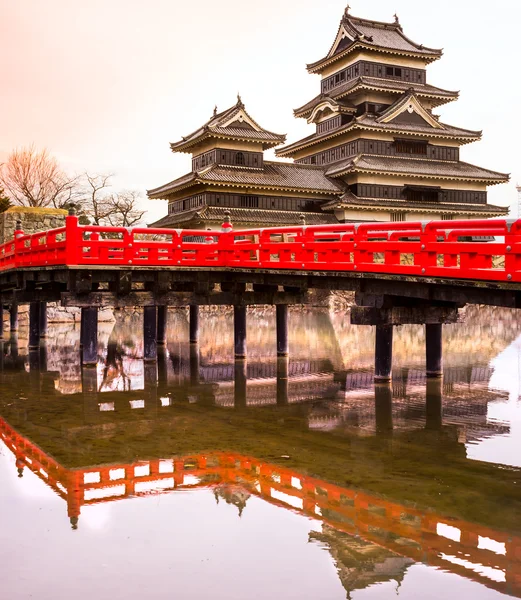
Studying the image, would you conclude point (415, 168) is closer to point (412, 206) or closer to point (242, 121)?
point (412, 206)

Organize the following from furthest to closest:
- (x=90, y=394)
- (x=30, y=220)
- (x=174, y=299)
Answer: (x=30, y=220) < (x=174, y=299) < (x=90, y=394)

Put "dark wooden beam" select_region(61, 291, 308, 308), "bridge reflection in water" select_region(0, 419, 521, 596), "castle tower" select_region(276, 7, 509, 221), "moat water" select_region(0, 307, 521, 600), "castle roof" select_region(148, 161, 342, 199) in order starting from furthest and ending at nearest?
"castle tower" select_region(276, 7, 509, 221), "castle roof" select_region(148, 161, 342, 199), "dark wooden beam" select_region(61, 291, 308, 308), "bridge reflection in water" select_region(0, 419, 521, 596), "moat water" select_region(0, 307, 521, 600)

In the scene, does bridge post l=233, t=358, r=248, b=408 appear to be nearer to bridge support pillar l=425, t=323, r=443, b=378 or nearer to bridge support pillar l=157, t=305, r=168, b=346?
bridge support pillar l=425, t=323, r=443, b=378

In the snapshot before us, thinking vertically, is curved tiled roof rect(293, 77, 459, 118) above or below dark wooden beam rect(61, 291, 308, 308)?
above

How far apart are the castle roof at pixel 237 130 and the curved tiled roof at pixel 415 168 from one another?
15.0 ft

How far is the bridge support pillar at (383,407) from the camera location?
12.4 m

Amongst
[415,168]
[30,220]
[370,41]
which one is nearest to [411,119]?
[415,168]

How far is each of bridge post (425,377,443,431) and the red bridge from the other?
2.83 ft

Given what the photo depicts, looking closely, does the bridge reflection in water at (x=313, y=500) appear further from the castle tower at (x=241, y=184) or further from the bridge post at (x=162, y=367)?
the castle tower at (x=241, y=184)

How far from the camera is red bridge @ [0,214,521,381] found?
1184cm

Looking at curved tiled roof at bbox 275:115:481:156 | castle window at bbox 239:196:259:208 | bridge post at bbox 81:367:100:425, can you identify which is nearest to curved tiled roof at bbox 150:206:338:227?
castle window at bbox 239:196:259:208

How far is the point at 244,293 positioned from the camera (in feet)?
68.0

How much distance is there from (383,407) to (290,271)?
431 cm

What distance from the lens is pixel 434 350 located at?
17.6 metres
